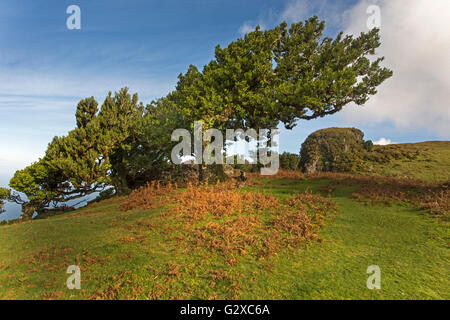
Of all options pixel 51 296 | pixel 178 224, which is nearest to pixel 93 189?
pixel 178 224

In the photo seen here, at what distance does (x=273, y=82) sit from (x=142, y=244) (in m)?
16.8

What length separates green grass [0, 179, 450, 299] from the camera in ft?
18.7

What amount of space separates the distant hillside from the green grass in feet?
101

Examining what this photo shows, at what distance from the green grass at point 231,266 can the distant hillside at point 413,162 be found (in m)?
30.9

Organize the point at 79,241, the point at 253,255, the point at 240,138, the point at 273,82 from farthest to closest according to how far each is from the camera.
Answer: the point at 240,138
the point at 273,82
the point at 79,241
the point at 253,255

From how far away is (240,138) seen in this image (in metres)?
23.1

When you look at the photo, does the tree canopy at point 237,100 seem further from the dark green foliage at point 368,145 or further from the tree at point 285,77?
the dark green foliage at point 368,145

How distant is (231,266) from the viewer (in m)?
6.82

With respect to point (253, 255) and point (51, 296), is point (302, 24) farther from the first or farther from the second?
point (51, 296)

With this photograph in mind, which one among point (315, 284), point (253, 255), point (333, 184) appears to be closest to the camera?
point (315, 284)

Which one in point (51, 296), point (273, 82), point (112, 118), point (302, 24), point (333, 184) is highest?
point (302, 24)

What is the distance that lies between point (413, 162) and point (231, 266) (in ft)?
150

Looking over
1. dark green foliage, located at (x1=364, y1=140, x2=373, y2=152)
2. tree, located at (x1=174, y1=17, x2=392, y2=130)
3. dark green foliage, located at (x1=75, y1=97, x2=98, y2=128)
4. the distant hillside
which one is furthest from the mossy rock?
dark green foliage, located at (x1=75, y1=97, x2=98, y2=128)

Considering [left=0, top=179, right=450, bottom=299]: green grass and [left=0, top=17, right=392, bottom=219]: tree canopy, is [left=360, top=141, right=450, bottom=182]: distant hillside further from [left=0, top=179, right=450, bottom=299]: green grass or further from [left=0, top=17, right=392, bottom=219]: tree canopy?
[left=0, top=179, right=450, bottom=299]: green grass
